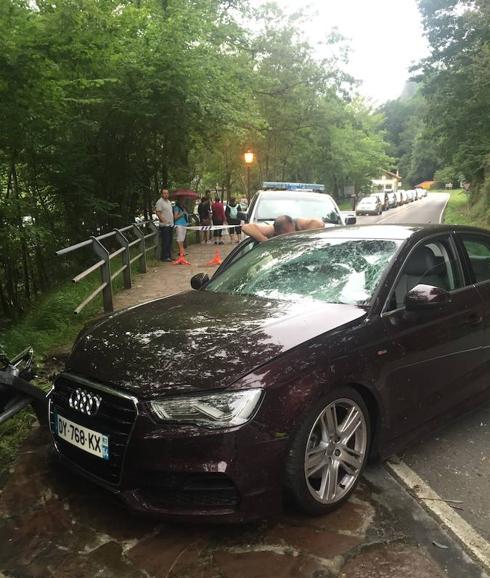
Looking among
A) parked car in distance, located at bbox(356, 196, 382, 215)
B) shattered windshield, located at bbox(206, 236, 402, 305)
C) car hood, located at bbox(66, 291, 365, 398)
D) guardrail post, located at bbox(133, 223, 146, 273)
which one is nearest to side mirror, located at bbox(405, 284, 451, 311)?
shattered windshield, located at bbox(206, 236, 402, 305)

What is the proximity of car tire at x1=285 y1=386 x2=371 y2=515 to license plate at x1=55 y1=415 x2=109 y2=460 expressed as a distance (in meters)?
0.95

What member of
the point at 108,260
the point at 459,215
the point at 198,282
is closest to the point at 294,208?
the point at 108,260

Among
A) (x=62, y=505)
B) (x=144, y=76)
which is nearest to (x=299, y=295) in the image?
(x=62, y=505)

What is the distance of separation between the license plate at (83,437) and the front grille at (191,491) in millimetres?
289

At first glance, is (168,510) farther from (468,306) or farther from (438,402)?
(468,306)

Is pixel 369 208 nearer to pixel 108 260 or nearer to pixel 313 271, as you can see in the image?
pixel 108 260

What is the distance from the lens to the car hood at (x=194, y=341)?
2.77 m

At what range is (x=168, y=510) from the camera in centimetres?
266

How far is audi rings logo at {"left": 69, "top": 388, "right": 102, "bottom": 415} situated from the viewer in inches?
112

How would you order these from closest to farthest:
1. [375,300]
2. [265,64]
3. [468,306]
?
[375,300]
[468,306]
[265,64]

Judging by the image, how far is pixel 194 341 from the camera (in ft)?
10.1

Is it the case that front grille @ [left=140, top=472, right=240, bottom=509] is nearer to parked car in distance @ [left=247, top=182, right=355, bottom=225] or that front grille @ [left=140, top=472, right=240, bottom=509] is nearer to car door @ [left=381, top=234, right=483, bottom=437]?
car door @ [left=381, top=234, right=483, bottom=437]

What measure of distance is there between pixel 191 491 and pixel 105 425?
55 centimetres

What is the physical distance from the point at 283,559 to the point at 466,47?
1097 inches
